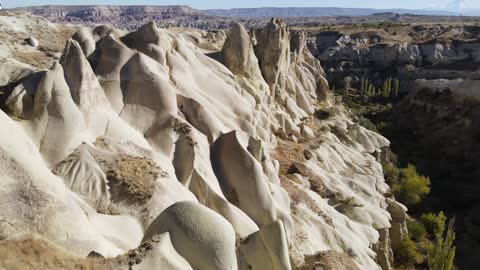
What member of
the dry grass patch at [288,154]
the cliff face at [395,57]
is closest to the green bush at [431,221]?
the dry grass patch at [288,154]

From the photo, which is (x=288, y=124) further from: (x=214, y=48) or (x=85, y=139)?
(x=85, y=139)

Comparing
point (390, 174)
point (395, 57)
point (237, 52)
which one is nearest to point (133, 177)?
point (237, 52)

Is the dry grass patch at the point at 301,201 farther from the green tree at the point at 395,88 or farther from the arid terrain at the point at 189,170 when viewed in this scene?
the green tree at the point at 395,88

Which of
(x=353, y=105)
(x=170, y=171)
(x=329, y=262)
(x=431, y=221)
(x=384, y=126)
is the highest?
(x=170, y=171)

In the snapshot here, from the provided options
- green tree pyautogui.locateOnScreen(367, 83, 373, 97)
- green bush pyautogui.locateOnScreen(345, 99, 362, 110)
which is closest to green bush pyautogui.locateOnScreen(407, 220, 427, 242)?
green bush pyautogui.locateOnScreen(345, 99, 362, 110)

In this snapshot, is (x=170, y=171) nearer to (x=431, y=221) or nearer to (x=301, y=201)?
(x=301, y=201)

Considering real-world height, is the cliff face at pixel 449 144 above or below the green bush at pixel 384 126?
above

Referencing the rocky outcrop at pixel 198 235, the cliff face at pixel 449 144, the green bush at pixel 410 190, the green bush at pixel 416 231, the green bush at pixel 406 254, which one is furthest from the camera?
the green bush at pixel 410 190
